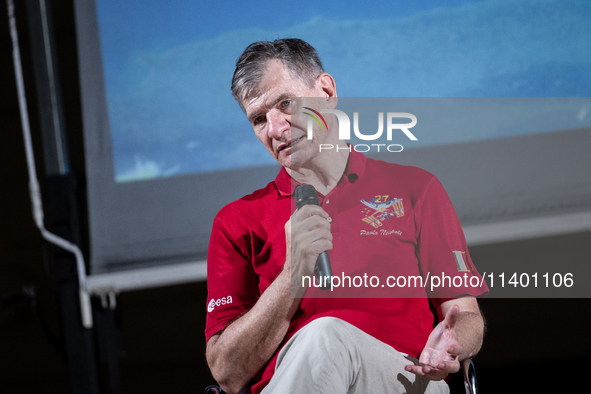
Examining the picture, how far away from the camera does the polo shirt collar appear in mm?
1092

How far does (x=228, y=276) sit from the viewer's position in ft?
3.42

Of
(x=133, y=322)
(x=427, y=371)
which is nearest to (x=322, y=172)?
(x=427, y=371)

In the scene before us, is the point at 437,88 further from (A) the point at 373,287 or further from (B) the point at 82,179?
(B) the point at 82,179

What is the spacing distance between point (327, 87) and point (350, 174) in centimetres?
24

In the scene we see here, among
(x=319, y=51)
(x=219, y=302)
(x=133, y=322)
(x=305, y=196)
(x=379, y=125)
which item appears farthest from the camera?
(x=133, y=322)

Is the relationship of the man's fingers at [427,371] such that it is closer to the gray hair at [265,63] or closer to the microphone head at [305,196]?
the microphone head at [305,196]

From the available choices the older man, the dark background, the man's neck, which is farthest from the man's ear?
the dark background

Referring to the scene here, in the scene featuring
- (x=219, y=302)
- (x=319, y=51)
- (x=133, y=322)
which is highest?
(x=319, y=51)

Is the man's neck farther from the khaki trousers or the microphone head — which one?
the khaki trousers

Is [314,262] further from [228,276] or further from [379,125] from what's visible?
[379,125]

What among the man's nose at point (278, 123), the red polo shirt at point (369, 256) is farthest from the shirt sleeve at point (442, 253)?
the man's nose at point (278, 123)

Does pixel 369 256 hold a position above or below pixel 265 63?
below

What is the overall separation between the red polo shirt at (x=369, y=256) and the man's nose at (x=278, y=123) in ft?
0.45

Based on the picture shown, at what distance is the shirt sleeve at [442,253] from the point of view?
0.97 meters
